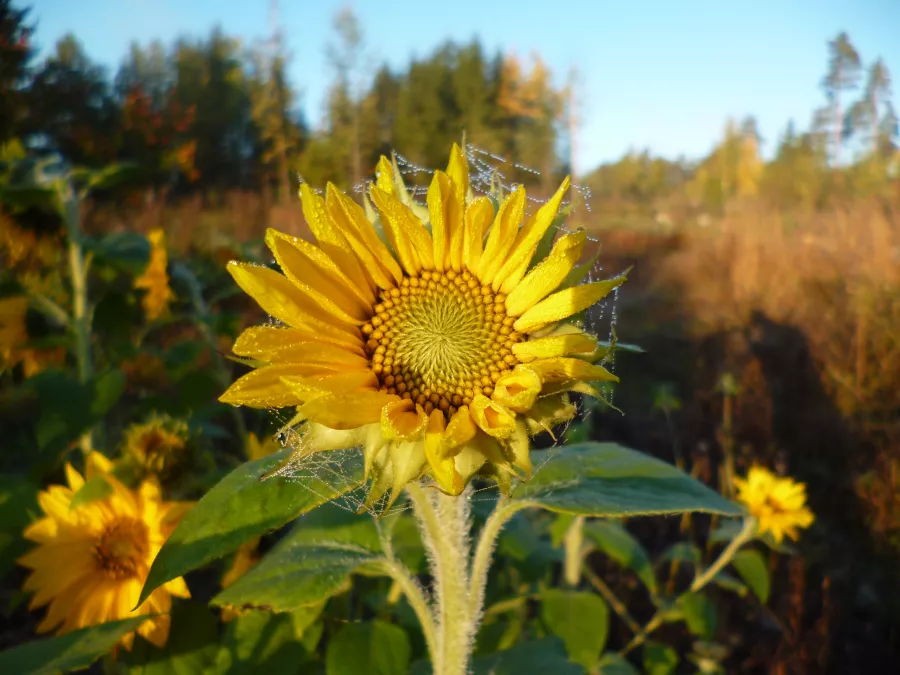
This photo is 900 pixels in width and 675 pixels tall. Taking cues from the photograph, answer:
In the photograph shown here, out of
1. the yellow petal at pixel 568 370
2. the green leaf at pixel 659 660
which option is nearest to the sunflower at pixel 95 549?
the yellow petal at pixel 568 370

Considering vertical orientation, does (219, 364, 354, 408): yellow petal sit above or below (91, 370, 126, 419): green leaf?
above

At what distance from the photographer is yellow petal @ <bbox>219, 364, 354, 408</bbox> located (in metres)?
0.57

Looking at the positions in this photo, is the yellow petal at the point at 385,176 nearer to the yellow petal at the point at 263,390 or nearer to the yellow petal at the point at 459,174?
the yellow petal at the point at 459,174

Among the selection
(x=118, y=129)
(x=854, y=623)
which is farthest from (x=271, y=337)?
(x=118, y=129)

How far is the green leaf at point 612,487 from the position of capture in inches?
26.4

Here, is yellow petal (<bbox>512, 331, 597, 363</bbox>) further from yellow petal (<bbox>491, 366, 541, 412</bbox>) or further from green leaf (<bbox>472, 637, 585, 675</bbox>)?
green leaf (<bbox>472, 637, 585, 675</bbox>)

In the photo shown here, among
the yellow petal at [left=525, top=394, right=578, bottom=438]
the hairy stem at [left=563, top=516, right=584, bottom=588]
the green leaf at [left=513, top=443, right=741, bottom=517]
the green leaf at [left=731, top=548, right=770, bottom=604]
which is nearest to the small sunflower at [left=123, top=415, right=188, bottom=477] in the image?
the green leaf at [left=513, top=443, right=741, bottom=517]

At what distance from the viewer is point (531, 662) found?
2.96 ft

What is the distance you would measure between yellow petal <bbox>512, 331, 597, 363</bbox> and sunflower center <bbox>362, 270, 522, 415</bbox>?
34 mm

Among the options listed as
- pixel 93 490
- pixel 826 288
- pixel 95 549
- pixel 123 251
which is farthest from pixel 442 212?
pixel 826 288

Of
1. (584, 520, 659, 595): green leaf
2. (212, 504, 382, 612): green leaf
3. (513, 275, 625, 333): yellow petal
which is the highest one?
(513, 275, 625, 333): yellow petal

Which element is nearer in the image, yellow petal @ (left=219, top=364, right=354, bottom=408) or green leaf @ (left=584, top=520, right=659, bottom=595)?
yellow petal @ (left=219, top=364, right=354, bottom=408)

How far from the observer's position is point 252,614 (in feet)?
2.95

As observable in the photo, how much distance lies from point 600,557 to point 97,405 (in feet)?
7.66
